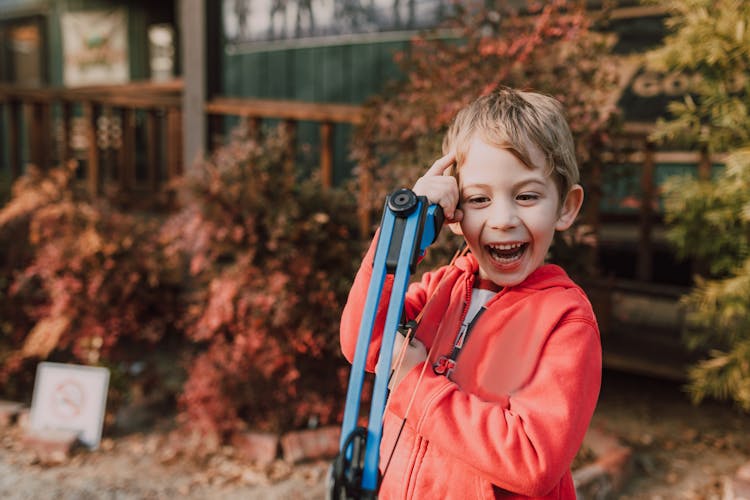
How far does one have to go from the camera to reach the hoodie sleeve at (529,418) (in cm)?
135

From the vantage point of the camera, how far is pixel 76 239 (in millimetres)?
4672

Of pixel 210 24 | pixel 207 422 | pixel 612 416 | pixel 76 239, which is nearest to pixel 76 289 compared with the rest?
pixel 76 239

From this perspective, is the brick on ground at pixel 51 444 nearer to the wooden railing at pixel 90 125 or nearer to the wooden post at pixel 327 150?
the wooden post at pixel 327 150

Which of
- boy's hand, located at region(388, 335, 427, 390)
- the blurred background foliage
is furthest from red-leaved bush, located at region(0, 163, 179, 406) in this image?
boy's hand, located at region(388, 335, 427, 390)

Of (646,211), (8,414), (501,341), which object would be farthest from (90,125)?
(501,341)

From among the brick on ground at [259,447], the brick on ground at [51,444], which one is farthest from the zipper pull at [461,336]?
the brick on ground at [51,444]

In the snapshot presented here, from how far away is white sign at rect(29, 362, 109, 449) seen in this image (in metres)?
4.12

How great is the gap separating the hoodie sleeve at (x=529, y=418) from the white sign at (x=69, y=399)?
125 inches

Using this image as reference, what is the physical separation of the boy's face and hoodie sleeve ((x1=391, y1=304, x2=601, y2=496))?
175 millimetres

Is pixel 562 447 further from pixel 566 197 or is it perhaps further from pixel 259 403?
pixel 259 403

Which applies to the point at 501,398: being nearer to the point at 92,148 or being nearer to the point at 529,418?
the point at 529,418

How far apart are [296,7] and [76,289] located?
4341mm

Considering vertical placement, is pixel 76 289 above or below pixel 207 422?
above

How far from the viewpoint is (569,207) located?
1.61 meters
